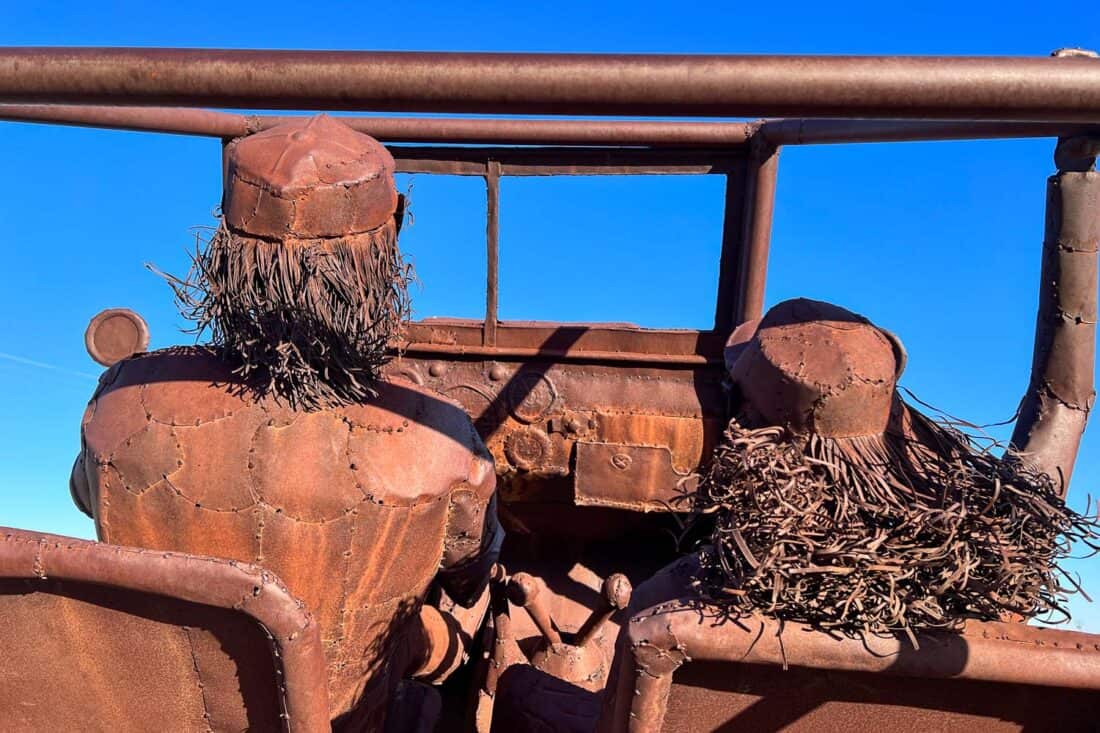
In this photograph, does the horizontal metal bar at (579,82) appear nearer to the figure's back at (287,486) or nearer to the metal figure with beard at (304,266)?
the metal figure with beard at (304,266)

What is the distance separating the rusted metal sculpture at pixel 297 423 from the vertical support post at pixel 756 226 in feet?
6.25

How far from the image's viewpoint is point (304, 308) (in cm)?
216

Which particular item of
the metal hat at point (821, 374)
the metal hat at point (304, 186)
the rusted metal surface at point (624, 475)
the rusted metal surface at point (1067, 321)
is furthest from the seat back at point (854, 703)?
the rusted metal surface at point (624, 475)

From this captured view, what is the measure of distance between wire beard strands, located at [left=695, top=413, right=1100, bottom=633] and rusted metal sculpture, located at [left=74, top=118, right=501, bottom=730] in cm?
84

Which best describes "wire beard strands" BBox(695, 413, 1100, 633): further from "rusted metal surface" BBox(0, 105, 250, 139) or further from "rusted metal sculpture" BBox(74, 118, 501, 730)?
"rusted metal surface" BBox(0, 105, 250, 139)

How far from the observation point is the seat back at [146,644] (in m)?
1.57

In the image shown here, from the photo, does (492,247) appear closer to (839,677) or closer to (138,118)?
(138,118)

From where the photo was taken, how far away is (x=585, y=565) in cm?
405

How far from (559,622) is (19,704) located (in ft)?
Result: 7.31

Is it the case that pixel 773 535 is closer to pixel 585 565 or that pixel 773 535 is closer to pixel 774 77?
pixel 774 77

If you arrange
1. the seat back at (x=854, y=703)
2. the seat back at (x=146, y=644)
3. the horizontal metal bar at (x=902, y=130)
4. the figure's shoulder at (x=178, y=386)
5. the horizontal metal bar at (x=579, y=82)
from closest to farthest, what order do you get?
the horizontal metal bar at (x=579, y=82) → the seat back at (x=146, y=644) → the seat back at (x=854, y=703) → the figure's shoulder at (x=178, y=386) → the horizontal metal bar at (x=902, y=130)

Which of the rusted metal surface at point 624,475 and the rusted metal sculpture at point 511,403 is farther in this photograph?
the rusted metal surface at point 624,475

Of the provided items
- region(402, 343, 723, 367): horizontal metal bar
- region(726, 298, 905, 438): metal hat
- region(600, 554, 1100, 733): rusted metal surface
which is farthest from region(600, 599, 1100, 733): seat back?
region(402, 343, 723, 367): horizontal metal bar

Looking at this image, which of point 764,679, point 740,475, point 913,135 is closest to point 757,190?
point 913,135
